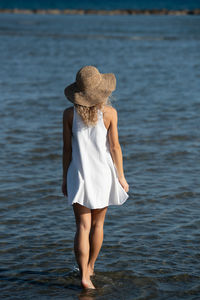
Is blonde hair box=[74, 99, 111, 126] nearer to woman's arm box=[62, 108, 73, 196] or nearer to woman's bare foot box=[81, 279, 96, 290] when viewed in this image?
woman's arm box=[62, 108, 73, 196]

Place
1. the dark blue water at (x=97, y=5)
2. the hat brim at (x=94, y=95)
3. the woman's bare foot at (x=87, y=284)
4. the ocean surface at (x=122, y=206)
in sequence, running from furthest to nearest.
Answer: the dark blue water at (x=97, y=5), the ocean surface at (x=122, y=206), the woman's bare foot at (x=87, y=284), the hat brim at (x=94, y=95)

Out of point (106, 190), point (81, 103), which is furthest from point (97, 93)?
point (106, 190)

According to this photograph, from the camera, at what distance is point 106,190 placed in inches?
186

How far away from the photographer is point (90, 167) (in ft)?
15.3

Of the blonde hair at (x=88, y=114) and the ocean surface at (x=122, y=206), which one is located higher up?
the blonde hair at (x=88, y=114)

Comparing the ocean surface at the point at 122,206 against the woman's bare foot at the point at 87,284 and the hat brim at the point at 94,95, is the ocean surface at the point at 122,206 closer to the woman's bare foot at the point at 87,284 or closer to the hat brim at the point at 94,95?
the woman's bare foot at the point at 87,284

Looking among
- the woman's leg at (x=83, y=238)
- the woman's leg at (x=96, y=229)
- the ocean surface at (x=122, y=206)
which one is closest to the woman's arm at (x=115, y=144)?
the woman's leg at (x=96, y=229)

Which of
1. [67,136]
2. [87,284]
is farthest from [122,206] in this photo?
[67,136]

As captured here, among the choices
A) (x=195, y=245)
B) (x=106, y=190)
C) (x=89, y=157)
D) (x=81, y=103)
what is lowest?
(x=195, y=245)

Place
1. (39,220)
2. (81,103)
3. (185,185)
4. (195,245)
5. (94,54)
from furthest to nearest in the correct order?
1. (94,54)
2. (185,185)
3. (39,220)
4. (195,245)
5. (81,103)

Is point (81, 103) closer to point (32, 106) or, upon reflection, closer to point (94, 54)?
point (32, 106)

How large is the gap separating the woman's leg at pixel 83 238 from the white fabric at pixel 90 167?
131mm

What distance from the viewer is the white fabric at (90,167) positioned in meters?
4.61

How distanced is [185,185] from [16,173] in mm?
2502
